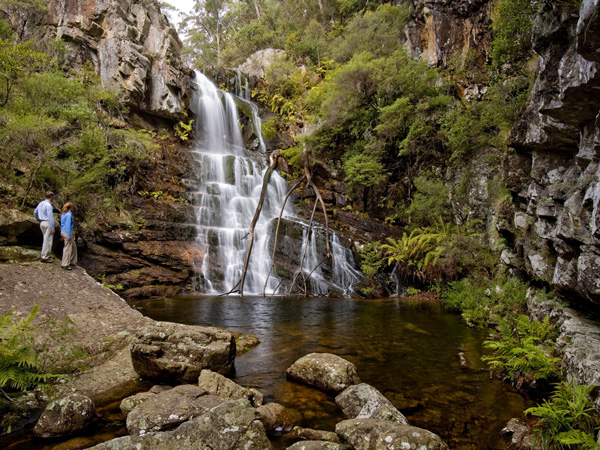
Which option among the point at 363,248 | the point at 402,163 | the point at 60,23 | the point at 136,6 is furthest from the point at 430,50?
the point at 60,23

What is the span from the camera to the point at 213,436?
280cm

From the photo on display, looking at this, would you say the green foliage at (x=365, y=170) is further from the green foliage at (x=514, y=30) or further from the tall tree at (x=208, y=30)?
the tall tree at (x=208, y=30)

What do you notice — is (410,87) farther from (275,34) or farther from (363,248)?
(275,34)

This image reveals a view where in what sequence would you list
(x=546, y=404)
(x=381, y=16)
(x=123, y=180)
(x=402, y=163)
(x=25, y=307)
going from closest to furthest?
1. (x=546, y=404)
2. (x=25, y=307)
3. (x=123, y=180)
4. (x=402, y=163)
5. (x=381, y=16)

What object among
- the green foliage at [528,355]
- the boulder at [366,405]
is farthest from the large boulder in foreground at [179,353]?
the green foliage at [528,355]

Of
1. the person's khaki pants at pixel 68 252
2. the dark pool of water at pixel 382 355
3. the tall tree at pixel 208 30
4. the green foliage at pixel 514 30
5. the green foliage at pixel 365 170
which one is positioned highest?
the tall tree at pixel 208 30

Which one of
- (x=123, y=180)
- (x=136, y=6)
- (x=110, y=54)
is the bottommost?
(x=123, y=180)

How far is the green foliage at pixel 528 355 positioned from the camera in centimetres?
453

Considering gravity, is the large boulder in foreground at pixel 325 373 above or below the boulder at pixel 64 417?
below

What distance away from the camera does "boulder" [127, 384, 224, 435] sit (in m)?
3.31

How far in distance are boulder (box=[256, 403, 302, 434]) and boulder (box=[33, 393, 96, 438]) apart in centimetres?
186

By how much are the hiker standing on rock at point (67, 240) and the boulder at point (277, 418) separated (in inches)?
289

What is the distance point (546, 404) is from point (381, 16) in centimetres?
2621

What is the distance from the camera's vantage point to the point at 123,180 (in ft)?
51.5
